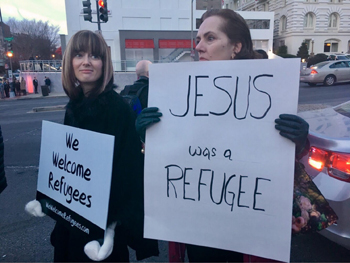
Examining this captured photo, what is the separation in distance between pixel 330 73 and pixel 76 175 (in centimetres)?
1767

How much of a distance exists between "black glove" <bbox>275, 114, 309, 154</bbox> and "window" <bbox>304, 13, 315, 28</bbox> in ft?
159

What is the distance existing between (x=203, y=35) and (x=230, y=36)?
0.16 meters

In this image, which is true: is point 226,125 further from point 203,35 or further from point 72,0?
point 72,0

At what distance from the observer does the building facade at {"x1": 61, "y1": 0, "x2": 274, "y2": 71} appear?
32.4 meters

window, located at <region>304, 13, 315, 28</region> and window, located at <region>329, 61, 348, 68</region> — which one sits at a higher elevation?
window, located at <region>304, 13, 315, 28</region>

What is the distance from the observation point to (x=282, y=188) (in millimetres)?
1306

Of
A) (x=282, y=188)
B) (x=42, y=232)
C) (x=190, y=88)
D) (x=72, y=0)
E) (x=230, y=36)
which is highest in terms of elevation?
(x=72, y=0)

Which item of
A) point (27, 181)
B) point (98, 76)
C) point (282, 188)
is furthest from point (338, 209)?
point (27, 181)

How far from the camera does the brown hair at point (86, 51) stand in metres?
1.68

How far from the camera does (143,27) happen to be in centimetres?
3431

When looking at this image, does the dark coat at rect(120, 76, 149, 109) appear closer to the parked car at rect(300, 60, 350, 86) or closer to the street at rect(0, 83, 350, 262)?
the street at rect(0, 83, 350, 262)

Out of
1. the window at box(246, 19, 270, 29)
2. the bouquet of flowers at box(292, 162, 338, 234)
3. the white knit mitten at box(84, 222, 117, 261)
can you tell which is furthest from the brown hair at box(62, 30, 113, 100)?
the window at box(246, 19, 270, 29)

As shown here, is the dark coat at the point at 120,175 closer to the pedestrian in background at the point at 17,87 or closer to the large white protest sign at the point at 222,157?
the large white protest sign at the point at 222,157

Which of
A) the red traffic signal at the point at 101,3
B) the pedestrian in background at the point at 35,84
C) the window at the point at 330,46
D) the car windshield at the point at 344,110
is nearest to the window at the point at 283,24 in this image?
the window at the point at 330,46
